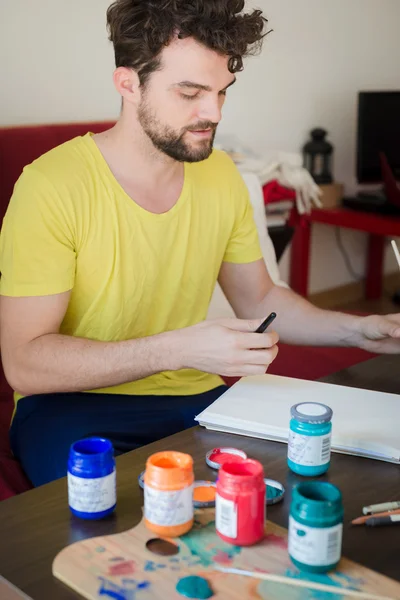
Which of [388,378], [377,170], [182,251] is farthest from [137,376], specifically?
[377,170]

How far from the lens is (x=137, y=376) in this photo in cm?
142

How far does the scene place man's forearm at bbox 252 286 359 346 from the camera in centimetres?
164

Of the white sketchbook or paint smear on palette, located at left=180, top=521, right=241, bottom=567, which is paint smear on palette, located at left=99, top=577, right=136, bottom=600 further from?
the white sketchbook

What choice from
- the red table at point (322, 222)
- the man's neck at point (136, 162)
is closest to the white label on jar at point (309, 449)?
the man's neck at point (136, 162)

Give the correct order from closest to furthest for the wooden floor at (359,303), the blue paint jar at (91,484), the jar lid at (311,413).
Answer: the blue paint jar at (91,484), the jar lid at (311,413), the wooden floor at (359,303)

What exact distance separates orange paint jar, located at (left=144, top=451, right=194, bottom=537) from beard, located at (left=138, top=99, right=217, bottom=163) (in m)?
0.77

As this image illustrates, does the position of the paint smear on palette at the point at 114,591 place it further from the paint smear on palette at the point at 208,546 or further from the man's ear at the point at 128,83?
the man's ear at the point at 128,83

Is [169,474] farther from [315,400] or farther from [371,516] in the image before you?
[315,400]

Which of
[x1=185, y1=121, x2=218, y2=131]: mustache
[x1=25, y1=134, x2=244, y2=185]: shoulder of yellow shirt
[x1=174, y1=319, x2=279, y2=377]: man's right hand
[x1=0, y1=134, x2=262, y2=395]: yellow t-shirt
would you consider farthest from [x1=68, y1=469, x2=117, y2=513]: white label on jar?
[x1=185, y1=121, x2=218, y2=131]: mustache

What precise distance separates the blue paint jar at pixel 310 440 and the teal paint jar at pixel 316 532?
186 mm

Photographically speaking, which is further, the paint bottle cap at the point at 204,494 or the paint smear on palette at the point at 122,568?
the paint bottle cap at the point at 204,494

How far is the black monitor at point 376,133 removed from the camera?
12.0 feet

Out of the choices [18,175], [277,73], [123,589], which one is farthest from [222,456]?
[277,73]

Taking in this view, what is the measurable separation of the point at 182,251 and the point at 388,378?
47cm
